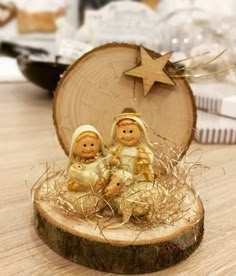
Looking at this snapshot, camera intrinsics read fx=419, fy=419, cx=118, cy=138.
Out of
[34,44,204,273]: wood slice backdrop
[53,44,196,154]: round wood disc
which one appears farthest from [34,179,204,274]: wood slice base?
[53,44,196,154]: round wood disc

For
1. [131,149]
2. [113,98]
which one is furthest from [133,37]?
[131,149]

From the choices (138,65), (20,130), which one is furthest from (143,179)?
(20,130)

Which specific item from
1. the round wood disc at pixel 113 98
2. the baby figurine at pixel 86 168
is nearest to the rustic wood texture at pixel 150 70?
the round wood disc at pixel 113 98

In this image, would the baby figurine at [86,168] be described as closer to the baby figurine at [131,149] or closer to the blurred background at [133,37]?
the baby figurine at [131,149]

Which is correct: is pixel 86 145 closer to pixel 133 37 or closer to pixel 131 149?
pixel 131 149

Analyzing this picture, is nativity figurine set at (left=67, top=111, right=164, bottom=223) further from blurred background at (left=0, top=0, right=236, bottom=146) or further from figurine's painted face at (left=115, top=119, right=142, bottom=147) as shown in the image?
blurred background at (left=0, top=0, right=236, bottom=146)
